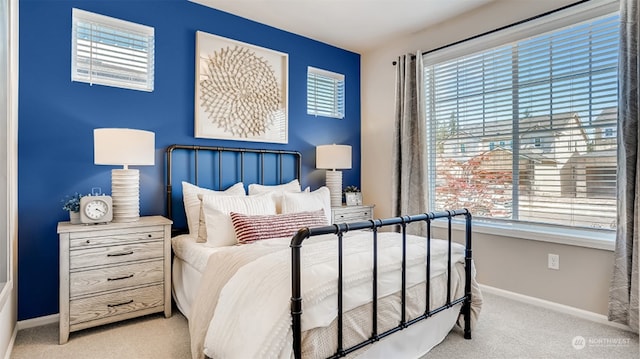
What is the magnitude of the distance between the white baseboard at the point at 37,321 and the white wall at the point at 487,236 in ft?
10.7

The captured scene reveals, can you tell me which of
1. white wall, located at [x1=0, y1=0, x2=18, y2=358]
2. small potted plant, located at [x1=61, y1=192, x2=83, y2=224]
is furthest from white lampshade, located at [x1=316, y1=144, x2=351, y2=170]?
white wall, located at [x1=0, y1=0, x2=18, y2=358]

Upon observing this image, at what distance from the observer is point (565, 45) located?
277 cm

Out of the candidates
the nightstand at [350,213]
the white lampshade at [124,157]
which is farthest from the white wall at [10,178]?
the nightstand at [350,213]

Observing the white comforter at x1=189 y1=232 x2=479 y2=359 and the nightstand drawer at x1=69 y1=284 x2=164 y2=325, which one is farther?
the nightstand drawer at x1=69 y1=284 x2=164 y2=325

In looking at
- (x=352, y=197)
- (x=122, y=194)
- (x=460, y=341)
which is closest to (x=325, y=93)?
(x=352, y=197)

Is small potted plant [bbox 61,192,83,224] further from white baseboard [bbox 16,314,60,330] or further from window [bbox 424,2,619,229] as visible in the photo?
window [bbox 424,2,619,229]

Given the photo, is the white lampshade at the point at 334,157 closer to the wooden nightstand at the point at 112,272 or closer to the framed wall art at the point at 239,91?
the framed wall art at the point at 239,91

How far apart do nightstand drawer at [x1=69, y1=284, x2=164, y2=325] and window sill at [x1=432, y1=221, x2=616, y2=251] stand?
2.85 meters

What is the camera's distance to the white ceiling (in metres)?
3.16

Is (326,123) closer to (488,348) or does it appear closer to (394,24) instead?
(394,24)

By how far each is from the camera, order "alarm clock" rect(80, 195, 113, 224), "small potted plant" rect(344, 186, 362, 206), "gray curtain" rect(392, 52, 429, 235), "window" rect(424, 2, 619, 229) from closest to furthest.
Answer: "alarm clock" rect(80, 195, 113, 224) < "window" rect(424, 2, 619, 229) < "gray curtain" rect(392, 52, 429, 235) < "small potted plant" rect(344, 186, 362, 206)

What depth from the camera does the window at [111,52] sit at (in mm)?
2672

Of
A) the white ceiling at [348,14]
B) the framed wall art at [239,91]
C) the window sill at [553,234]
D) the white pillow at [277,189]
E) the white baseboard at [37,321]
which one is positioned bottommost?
the white baseboard at [37,321]

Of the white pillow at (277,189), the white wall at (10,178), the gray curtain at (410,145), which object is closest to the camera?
the white wall at (10,178)
